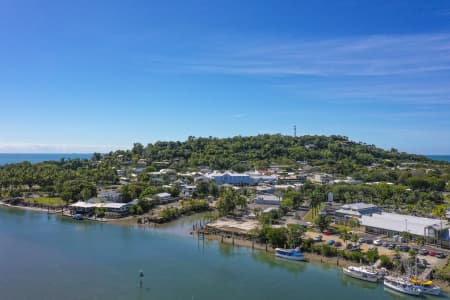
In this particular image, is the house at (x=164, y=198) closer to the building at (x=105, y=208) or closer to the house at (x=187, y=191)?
the house at (x=187, y=191)

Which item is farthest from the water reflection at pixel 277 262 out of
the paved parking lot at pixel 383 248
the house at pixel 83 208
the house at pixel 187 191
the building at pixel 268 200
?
the house at pixel 187 191

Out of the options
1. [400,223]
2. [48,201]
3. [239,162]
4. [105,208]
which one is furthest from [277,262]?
[239,162]

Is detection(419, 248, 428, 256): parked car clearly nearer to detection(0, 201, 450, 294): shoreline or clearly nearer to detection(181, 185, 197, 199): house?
detection(0, 201, 450, 294): shoreline

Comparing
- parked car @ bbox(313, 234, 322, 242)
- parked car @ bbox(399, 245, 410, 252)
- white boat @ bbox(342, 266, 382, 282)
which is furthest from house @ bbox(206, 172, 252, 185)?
white boat @ bbox(342, 266, 382, 282)

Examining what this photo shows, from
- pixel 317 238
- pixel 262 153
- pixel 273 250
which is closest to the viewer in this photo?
pixel 273 250

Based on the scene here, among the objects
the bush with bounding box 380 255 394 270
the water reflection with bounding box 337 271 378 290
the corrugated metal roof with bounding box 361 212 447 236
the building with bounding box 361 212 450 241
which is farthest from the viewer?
the corrugated metal roof with bounding box 361 212 447 236

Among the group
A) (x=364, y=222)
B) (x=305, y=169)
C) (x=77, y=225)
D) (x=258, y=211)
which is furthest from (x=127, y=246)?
(x=305, y=169)

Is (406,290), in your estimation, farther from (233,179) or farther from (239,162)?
(239,162)
